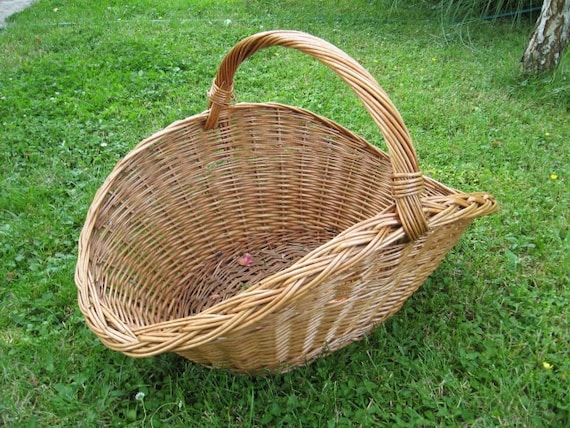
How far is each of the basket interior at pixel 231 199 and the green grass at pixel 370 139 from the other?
28 centimetres

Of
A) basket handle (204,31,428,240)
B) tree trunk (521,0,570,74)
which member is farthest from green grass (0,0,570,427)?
Answer: basket handle (204,31,428,240)

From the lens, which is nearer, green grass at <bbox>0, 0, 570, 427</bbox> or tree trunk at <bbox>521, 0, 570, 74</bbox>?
green grass at <bbox>0, 0, 570, 427</bbox>

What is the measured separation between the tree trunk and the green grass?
9 centimetres

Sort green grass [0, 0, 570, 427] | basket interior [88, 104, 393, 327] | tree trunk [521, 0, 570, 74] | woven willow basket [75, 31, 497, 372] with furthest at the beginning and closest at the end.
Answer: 1. tree trunk [521, 0, 570, 74]
2. basket interior [88, 104, 393, 327]
3. green grass [0, 0, 570, 427]
4. woven willow basket [75, 31, 497, 372]

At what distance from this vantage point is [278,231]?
1823 mm

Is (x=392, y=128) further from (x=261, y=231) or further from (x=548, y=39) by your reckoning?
(x=548, y=39)

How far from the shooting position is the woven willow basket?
0.97 meters

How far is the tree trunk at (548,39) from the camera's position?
285 cm

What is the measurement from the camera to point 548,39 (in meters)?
2.91

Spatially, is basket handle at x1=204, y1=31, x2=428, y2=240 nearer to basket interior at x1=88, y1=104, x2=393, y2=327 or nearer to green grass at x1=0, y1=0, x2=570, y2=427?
green grass at x1=0, y1=0, x2=570, y2=427

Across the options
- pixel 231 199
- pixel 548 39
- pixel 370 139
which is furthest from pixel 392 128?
pixel 548 39

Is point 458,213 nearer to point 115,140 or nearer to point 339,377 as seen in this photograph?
point 339,377

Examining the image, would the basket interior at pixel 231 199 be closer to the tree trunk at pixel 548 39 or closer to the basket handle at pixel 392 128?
the basket handle at pixel 392 128

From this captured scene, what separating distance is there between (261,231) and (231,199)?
0.16 m
